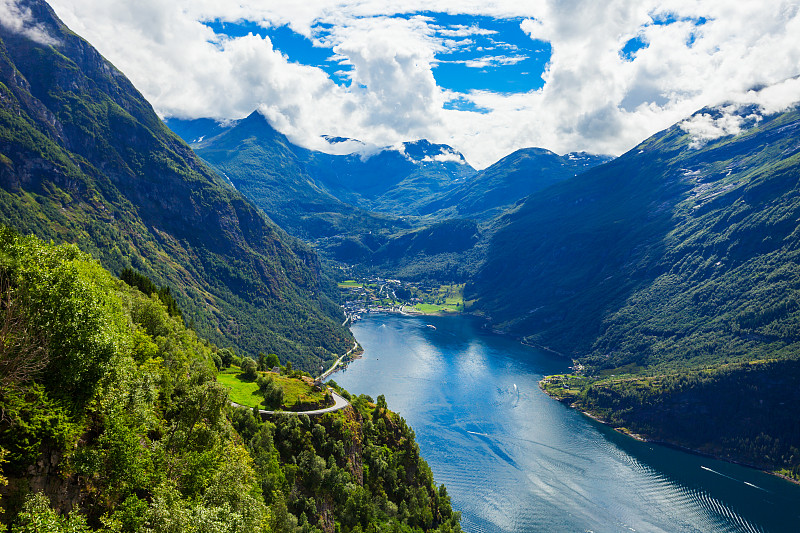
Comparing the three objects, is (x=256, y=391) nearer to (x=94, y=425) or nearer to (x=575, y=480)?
(x=94, y=425)

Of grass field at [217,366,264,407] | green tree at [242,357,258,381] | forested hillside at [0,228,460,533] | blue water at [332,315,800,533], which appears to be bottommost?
forested hillside at [0,228,460,533]

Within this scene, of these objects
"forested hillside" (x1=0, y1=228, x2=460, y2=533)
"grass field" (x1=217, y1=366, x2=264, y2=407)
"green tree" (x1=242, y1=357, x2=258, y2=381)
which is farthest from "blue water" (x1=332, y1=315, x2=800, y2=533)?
"forested hillside" (x1=0, y1=228, x2=460, y2=533)

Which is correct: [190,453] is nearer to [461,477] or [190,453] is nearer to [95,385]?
[95,385]

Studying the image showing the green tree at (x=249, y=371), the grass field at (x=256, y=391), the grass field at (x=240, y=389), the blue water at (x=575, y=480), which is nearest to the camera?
the grass field at (x=240, y=389)

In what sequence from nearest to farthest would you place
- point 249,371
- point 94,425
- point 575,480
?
point 94,425, point 249,371, point 575,480

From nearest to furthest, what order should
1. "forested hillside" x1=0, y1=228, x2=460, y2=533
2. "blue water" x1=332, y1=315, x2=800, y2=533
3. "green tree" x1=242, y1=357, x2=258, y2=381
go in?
"forested hillside" x1=0, y1=228, x2=460, y2=533 → "green tree" x1=242, y1=357, x2=258, y2=381 → "blue water" x1=332, y1=315, x2=800, y2=533

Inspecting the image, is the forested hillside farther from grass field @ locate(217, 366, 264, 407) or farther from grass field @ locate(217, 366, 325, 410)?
grass field @ locate(217, 366, 325, 410)

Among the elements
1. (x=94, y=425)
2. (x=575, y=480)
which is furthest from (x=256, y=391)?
(x=575, y=480)

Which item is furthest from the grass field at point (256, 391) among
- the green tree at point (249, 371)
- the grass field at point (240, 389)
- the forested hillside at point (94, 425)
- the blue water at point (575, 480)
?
the blue water at point (575, 480)

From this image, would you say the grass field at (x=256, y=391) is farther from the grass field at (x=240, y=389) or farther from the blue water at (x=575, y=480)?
the blue water at (x=575, y=480)
